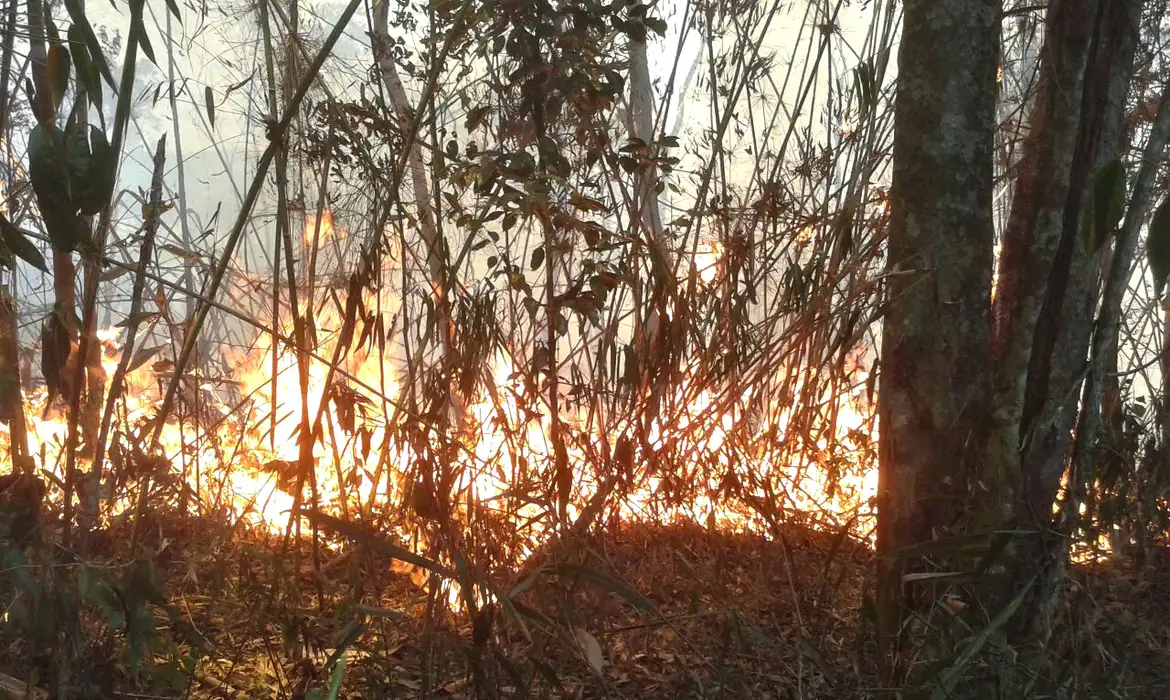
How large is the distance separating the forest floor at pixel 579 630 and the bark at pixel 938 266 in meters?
0.15

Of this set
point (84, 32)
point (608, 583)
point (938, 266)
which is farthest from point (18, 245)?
point (938, 266)

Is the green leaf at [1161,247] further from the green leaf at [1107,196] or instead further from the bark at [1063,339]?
the bark at [1063,339]

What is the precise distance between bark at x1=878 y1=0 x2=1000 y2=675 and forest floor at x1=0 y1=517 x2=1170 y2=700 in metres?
0.15

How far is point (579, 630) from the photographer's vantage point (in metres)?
1.11

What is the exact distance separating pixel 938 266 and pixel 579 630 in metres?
0.71

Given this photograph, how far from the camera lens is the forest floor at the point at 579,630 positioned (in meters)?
1.21

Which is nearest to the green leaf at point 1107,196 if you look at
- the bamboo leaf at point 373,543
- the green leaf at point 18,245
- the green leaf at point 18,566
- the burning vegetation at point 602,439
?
the burning vegetation at point 602,439

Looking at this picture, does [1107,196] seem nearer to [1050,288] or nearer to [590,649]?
[1050,288]

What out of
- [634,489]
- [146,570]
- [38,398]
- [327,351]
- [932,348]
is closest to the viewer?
[146,570]

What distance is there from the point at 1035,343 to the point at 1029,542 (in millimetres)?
303

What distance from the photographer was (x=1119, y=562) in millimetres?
1973

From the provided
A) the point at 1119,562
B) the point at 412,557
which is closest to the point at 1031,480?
the point at 1119,562

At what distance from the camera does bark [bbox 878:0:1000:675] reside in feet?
4.18

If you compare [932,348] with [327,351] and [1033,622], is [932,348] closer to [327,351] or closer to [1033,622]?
[1033,622]
